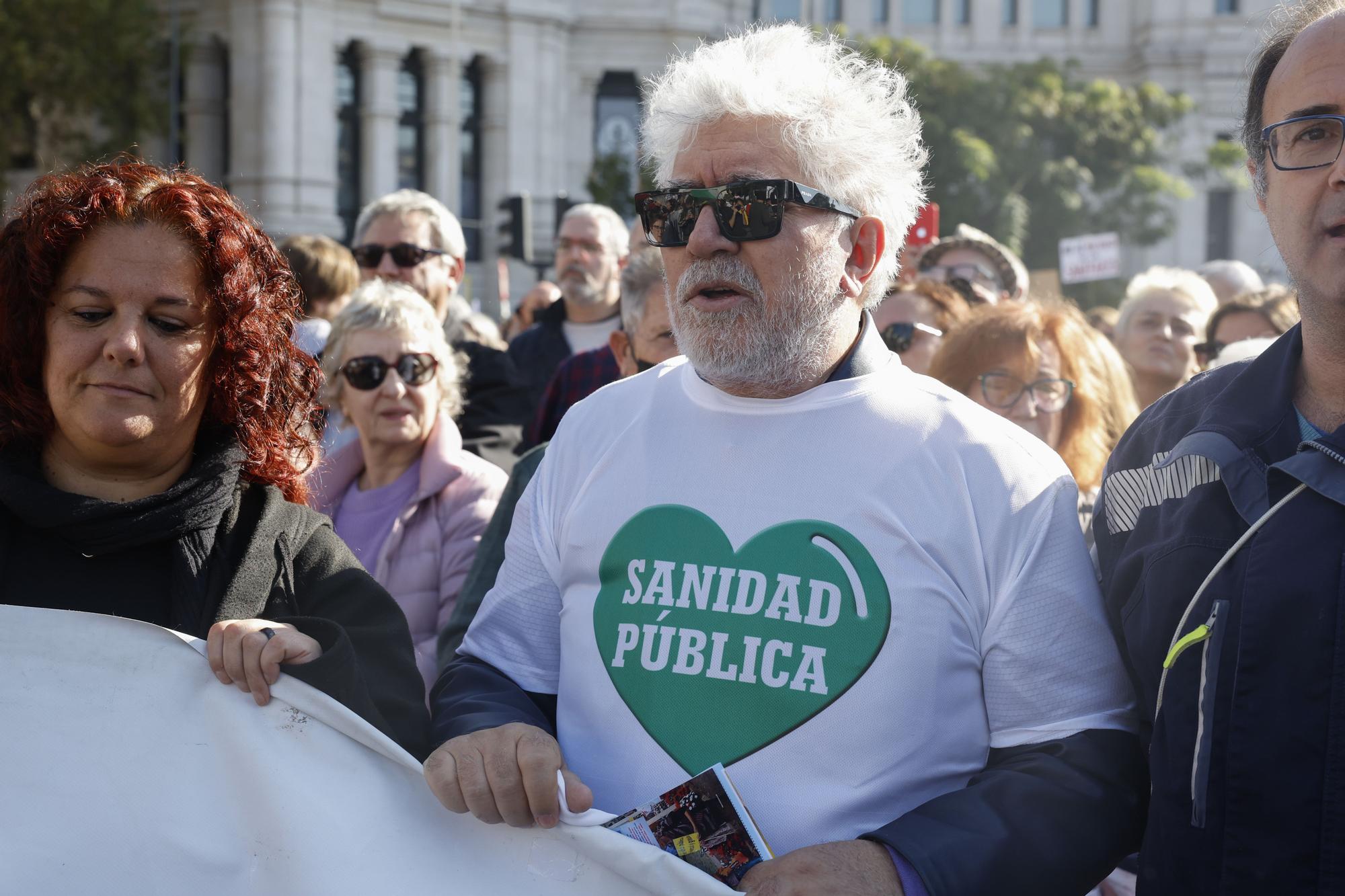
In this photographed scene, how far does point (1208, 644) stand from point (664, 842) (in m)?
0.84

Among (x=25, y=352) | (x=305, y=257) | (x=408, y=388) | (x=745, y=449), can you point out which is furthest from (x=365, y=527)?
(x=305, y=257)

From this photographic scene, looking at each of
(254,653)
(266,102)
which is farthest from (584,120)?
(254,653)

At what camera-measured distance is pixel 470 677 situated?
254cm

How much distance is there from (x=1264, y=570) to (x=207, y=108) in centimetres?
4362

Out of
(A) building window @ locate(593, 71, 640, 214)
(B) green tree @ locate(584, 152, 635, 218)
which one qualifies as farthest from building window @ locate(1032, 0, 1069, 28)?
(B) green tree @ locate(584, 152, 635, 218)

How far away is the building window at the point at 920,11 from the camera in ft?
185

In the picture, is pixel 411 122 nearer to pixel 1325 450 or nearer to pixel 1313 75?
pixel 1313 75

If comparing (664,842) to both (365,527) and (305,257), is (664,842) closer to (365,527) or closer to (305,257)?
(365,527)

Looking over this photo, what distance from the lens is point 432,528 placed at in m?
4.09

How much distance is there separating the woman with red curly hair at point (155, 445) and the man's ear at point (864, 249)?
104 cm

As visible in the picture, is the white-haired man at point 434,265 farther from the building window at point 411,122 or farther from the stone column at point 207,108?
the building window at point 411,122

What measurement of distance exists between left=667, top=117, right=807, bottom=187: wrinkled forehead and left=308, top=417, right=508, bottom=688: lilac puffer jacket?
5.27 ft

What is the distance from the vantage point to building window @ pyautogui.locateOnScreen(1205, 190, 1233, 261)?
56312 millimetres

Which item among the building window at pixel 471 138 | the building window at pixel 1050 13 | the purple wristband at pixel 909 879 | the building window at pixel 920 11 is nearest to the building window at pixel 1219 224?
the building window at pixel 1050 13
